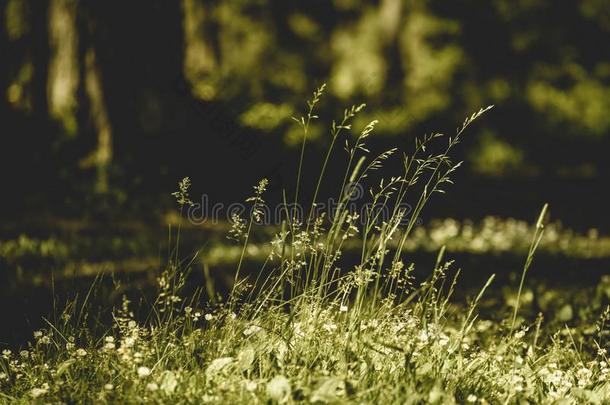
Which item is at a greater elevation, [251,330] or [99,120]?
[251,330]

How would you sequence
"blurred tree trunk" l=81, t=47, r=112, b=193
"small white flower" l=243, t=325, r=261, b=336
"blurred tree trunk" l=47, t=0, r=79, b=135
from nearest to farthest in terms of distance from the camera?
"small white flower" l=243, t=325, r=261, b=336, "blurred tree trunk" l=81, t=47, r=112, b=193, "blurred tree trunk" l=47, t=0, r=79, b=135

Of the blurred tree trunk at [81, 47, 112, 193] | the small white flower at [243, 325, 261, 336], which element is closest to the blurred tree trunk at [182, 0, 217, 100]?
the blurred tree trunk at [81, 47, 112, 193]

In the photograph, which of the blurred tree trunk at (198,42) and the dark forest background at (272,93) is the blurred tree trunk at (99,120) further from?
the blurred tree trunk at (198,42)

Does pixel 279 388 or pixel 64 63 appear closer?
pixel 279 388

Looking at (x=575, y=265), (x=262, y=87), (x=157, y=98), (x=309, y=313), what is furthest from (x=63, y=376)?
(x=262, y=87)

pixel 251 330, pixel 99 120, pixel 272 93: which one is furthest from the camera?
pixel 272 93

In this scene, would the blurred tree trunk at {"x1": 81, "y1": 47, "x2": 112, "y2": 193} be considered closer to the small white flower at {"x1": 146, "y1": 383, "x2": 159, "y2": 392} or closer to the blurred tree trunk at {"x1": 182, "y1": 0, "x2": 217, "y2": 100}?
the small white flower at {"x1": 146, "y1": 383, "x2": 159, "y2": 392}

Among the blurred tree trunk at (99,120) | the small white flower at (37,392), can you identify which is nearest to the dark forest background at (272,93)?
the blurred tree trunk at (99,120)

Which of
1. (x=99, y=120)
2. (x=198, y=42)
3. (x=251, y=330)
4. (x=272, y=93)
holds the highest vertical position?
(x=198, y=42)

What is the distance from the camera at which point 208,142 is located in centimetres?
1095

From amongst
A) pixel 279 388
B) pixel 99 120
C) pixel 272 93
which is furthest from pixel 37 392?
pixel 272 93

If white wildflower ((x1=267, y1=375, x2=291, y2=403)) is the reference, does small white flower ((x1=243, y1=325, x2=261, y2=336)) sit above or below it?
below

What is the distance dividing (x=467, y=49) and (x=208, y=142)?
336 inches

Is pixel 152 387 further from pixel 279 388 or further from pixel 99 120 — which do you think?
pixel 99 120
